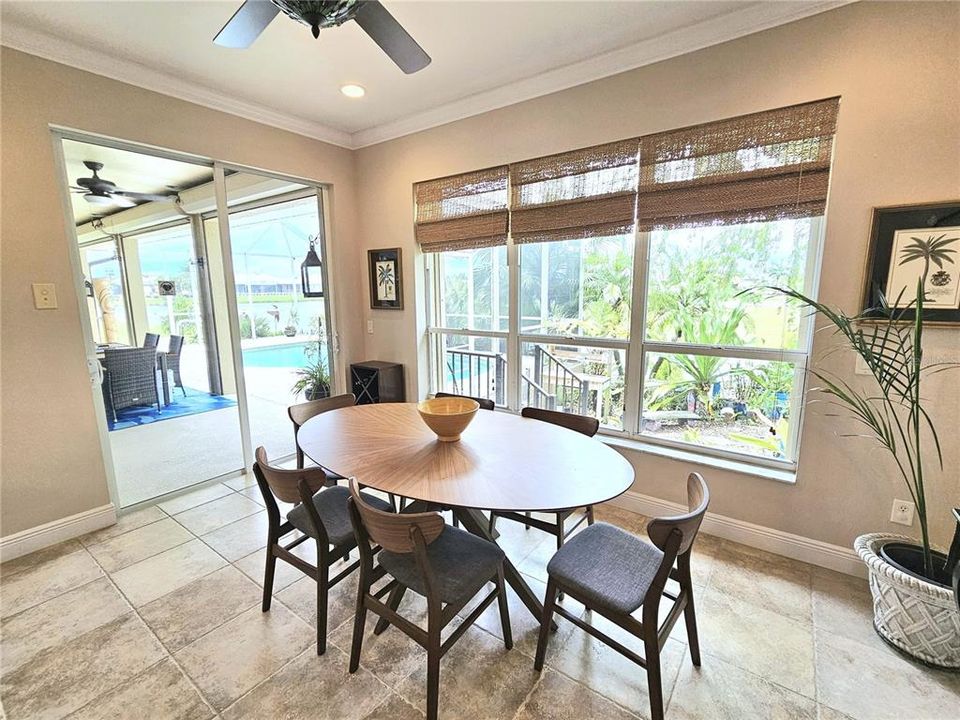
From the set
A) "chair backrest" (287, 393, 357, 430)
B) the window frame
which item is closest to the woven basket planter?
the window frame

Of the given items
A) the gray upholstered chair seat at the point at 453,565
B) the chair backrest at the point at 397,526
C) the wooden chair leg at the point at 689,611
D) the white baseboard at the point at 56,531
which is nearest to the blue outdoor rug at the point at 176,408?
the white baseboard at the point at 56,531

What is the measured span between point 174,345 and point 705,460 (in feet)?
14.8

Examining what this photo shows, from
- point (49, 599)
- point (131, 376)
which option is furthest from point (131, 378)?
point (49, 599)

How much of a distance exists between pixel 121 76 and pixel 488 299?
2.61m

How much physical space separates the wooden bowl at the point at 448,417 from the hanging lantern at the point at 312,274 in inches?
93.0

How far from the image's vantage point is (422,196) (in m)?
3.38

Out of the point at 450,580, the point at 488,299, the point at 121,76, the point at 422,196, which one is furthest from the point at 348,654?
the point at 121,76

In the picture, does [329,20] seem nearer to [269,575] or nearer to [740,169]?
[740,169]

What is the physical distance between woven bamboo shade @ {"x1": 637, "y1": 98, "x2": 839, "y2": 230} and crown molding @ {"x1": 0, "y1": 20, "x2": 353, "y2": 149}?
8.64ft

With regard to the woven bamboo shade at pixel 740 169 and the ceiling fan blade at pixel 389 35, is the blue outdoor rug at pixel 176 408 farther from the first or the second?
the woven bamboo shade at pixel 740 169

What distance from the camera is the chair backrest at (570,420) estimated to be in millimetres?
2136

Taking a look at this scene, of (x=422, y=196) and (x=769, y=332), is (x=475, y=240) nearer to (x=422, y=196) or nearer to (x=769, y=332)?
(x=422, y=196)

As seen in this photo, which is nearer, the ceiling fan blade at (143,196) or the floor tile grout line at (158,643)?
the floor tile grout line at (158,643)

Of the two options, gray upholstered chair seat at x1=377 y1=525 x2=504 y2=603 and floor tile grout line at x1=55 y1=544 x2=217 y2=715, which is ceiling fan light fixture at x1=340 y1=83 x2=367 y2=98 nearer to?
gray upholstered chair seat at x1=377 y1=525 x2=504 y2=603
